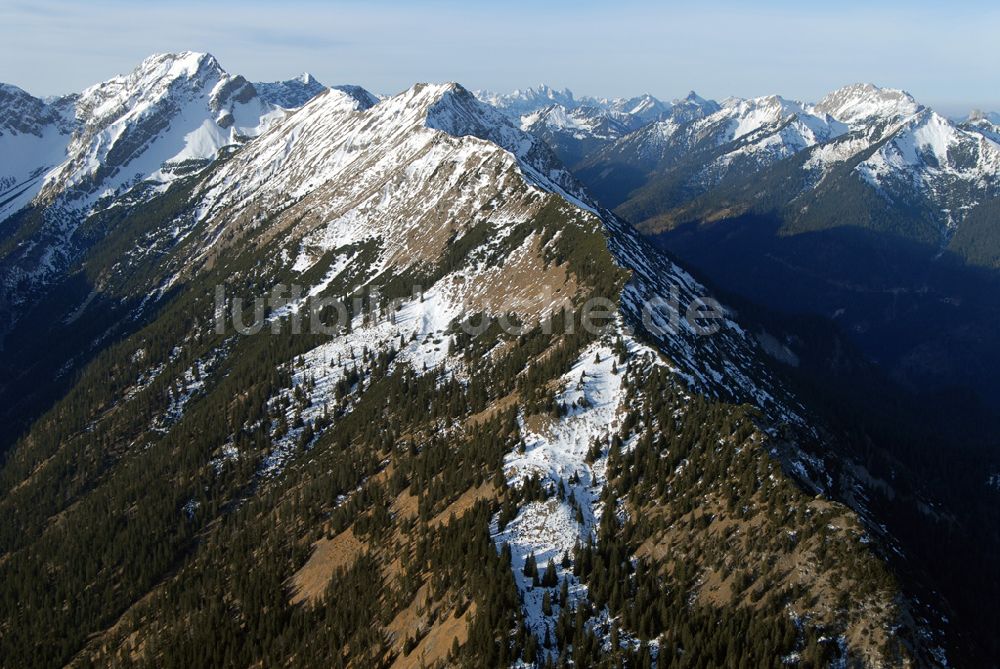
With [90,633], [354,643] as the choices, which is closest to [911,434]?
[354,643]

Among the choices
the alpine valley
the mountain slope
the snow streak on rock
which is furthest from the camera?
the snow streak on rock

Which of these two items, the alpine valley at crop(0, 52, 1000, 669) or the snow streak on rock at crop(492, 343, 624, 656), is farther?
the snow streak on rock at crop(492, 343, 624, 656)

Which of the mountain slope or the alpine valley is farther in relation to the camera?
the mountain slope

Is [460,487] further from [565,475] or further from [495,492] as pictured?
[565,475]

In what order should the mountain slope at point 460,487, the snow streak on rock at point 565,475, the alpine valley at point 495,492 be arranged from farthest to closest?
the snow streak on rock at point 565,475, the mountain slope at point 460,487, the alpine valley at point 495,492

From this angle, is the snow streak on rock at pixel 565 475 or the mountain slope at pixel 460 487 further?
the snow streak on rock at pixel 565 475

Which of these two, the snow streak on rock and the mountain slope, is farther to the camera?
the snow streak on rock

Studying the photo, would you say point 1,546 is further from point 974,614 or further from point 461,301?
point 974,614

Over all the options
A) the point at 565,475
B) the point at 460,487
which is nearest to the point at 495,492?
the point at 460,487

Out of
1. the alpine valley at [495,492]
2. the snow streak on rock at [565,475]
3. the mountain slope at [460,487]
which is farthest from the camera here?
the snow streak on rock at [565,475]

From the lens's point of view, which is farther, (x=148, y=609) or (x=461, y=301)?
(x=461, y=301)

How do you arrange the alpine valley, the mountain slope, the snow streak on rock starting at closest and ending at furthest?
the alpine valley, the mountain slope, the snow streak on rock
